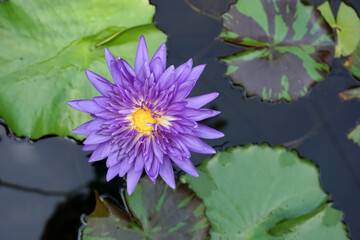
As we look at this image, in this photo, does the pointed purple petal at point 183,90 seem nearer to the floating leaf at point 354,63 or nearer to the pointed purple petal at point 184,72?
the pointed purple petal at point 184,72

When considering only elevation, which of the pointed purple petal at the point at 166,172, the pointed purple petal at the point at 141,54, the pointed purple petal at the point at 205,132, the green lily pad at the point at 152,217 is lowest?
the green lily pad at the point at 152,217

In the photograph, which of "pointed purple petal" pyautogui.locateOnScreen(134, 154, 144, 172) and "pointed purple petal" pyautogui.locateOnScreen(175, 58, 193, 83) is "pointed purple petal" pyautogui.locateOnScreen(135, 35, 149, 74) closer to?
"pointed purple petal" pyautogui.locateOnScreen(175, 58, 193, 83)

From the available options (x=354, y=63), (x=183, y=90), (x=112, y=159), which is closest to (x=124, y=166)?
(x=112, y=159)

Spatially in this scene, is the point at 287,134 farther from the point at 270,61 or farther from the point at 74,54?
the point at 74,54

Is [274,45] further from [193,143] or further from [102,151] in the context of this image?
[102,151]

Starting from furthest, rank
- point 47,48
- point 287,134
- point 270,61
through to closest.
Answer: point 287,134 → point 270,61 → point 47,48

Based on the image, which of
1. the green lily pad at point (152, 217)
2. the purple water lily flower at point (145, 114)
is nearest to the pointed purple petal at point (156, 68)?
the purple water lily flower at point (145, 114)

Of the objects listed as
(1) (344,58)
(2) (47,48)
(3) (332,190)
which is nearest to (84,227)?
(2) (47,48)
